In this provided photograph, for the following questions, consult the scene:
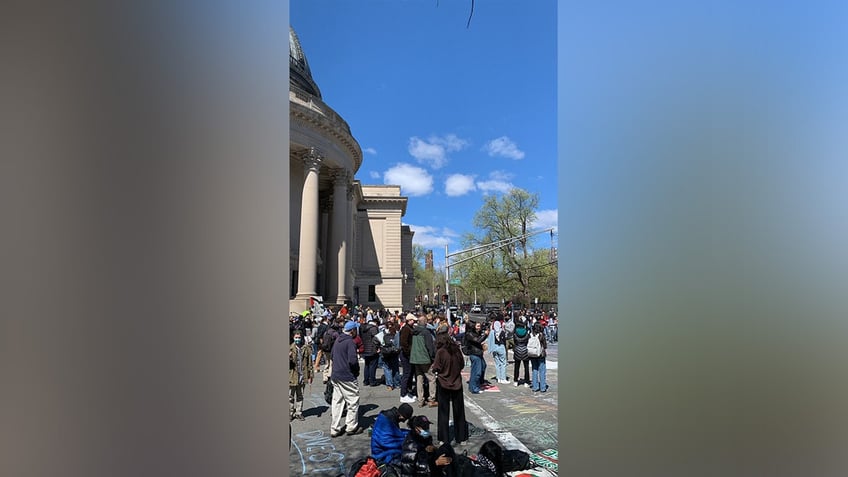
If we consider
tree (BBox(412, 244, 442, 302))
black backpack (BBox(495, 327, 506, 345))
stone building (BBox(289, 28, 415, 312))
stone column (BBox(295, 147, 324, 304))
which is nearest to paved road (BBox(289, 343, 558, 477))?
black backpack (BBox(495, 327, 506, 345))

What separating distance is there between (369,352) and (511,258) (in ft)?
103

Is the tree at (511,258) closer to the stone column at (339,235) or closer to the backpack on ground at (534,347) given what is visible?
the stone column at (339,235)

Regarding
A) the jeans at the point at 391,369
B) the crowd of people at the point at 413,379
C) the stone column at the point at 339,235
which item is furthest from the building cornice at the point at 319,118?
the jeans at the point at 391,369

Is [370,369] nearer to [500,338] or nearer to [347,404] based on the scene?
[500,338]

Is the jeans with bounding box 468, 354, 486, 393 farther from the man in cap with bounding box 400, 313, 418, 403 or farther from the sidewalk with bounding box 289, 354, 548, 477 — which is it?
the man in cap with bounding box 400, 313, 418, 403

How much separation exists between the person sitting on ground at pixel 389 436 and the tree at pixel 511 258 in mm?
35678
